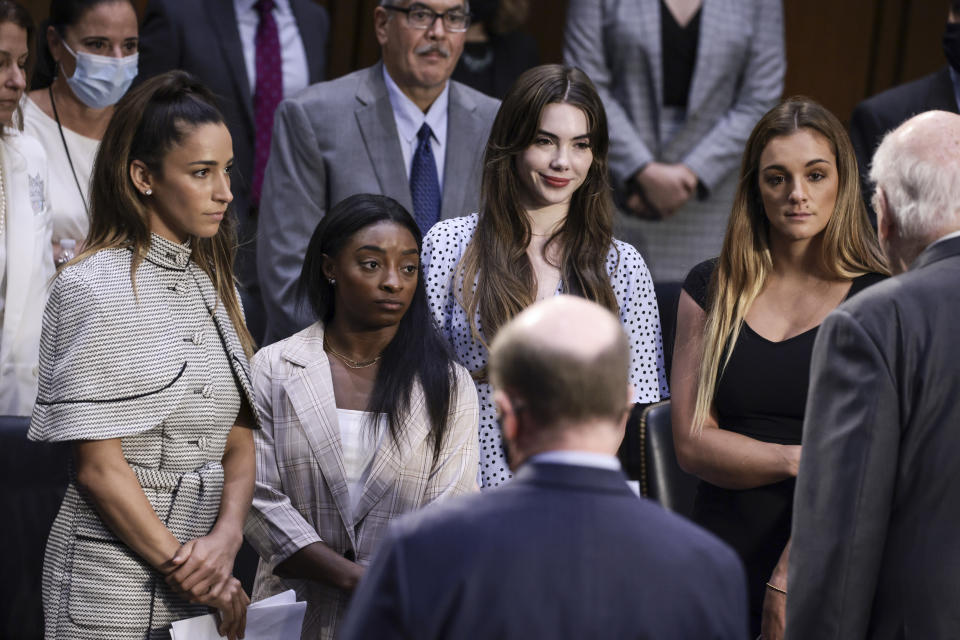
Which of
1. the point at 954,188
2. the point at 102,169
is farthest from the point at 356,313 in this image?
the point at 954,188

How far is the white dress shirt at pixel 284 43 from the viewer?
14.4 ft

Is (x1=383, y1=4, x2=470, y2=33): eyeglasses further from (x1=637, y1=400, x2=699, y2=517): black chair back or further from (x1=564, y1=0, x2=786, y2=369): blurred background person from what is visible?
(x1=637, y1=400, x2=699, y2=517): black chair back

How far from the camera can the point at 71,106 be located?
4.02 metres

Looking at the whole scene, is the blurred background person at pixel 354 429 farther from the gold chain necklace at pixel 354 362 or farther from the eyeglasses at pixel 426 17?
the eyeglasses at pixel 426 17

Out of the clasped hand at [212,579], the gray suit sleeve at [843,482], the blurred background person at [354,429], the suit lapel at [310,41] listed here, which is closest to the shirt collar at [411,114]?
the suit lapel at [310,41]

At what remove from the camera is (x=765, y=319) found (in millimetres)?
2871

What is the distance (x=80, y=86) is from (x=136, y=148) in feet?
5.45

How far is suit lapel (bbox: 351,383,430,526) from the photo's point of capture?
2697 millimetres

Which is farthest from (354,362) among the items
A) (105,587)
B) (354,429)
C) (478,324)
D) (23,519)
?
(23,519)

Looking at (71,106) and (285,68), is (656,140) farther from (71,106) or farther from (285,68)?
(71,106)

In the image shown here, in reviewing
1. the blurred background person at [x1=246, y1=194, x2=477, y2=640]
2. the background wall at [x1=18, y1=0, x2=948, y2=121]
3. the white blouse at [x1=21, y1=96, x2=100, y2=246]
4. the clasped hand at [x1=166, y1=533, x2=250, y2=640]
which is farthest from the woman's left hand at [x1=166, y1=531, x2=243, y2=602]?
the background wall at [x1=18, y1=0, x2=948, y2=121]

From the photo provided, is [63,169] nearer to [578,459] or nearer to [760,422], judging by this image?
[760,422]

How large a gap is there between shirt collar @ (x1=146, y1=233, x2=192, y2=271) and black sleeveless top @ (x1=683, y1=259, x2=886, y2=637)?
119cm

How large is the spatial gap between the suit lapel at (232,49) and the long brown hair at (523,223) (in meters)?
1.40
